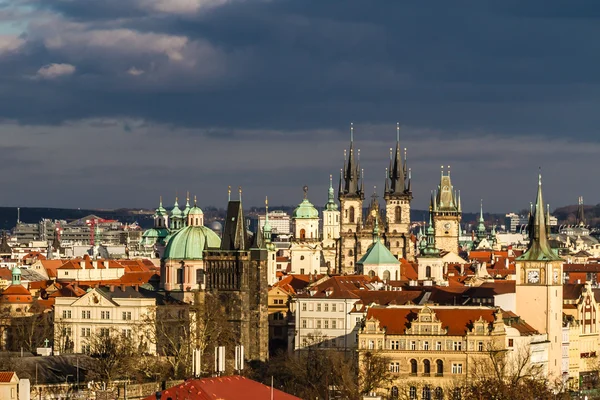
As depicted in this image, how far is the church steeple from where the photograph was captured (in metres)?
128

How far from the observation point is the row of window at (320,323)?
441ft

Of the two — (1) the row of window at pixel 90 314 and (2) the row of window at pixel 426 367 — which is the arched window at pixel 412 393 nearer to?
(2) the row of window at pixel 426 367

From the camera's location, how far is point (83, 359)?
107812 mm

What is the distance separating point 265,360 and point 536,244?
59.3 feet

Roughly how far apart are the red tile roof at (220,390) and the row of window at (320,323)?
2202 inches

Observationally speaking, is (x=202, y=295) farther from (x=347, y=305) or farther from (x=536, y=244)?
(x=536, y=244)

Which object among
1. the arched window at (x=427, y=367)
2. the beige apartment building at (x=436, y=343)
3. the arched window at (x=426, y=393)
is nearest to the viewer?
the arched window at (x=426, y=393)

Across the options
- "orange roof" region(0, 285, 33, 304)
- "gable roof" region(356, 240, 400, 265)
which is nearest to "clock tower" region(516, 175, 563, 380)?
"orange roof" region(0, 285, 33, 304)

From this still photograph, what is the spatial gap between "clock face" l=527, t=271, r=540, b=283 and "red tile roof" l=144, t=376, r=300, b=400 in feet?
169

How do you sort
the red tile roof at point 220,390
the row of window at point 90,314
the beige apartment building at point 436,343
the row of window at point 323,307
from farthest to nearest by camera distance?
1. the row of window at point 323,307
2. the row of window at point 90,314
3. the beige apartment building at point 436,343
4. the red tile roof at point 220,390

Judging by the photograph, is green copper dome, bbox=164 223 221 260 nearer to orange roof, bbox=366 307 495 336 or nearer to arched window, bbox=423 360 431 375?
orange roof, bbox=366 307 495 336

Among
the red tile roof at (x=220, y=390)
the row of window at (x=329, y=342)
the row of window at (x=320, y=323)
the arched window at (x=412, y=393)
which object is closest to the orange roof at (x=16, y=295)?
the row of window at (x=320, y=323)

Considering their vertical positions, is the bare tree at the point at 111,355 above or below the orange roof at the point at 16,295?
below

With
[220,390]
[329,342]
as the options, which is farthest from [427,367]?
[220,390]
